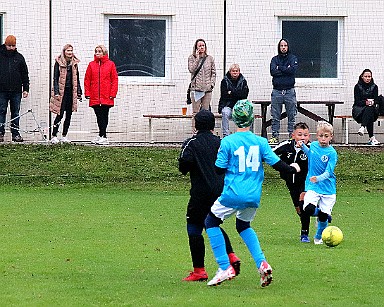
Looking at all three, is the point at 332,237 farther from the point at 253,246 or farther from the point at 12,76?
the point at 12,76

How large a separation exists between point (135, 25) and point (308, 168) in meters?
14.8

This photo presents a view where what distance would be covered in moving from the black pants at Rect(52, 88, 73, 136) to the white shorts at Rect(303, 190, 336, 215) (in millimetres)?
12233

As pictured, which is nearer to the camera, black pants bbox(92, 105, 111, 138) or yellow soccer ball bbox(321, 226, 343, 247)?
yellow soccer ball bbox(321, 226, 343, 247)

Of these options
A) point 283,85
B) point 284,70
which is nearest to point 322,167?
point 284,70

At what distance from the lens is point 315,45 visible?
92.2 feet

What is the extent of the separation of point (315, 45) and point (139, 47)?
15.5 feet

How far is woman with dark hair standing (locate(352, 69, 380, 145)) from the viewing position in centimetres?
2577

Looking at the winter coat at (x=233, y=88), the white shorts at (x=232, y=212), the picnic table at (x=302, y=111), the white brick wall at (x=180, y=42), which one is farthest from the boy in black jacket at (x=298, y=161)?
the white brick wall at (x=180, y=42)

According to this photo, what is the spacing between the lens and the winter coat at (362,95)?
25797mm

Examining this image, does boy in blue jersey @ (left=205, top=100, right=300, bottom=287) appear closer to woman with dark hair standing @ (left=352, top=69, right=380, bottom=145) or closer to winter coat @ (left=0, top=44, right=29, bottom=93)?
winter coat @ (left=0, top=44, right=29, bottom=93)

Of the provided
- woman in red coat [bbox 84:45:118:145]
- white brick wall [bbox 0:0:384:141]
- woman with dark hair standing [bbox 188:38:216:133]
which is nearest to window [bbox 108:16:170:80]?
white brick wall [bbox 0:0:384:141]

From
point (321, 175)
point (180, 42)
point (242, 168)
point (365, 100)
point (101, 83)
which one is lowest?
point (321, 175)

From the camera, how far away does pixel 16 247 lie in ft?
41.8

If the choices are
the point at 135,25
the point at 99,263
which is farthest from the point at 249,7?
the point at 99,263
